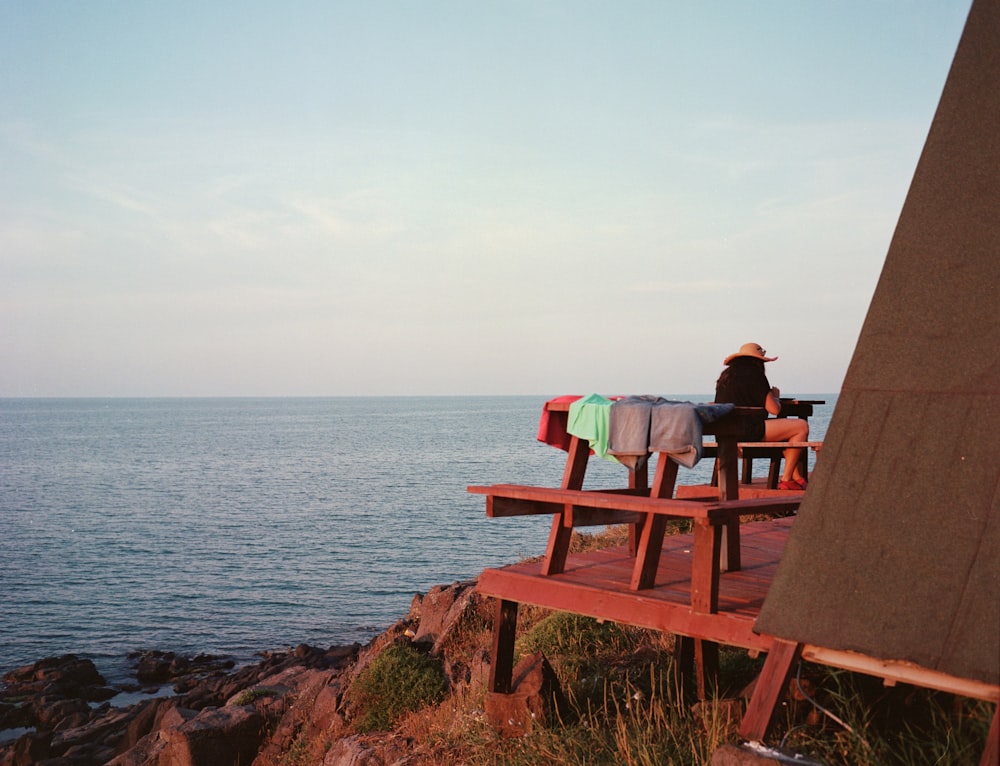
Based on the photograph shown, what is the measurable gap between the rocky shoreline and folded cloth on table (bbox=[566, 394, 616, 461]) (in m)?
3.55

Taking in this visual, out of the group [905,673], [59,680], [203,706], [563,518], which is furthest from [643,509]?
[59,680]

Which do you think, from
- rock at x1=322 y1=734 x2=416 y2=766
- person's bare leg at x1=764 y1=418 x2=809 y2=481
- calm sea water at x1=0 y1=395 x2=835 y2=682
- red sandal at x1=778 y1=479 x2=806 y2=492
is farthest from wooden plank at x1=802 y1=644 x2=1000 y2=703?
calm sea water at x1=0 y1=395 x2=835 y2=682

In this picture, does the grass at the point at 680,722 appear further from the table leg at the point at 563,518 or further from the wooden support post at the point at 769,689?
the table leg at the point at 563,518

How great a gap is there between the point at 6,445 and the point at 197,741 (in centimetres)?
10262

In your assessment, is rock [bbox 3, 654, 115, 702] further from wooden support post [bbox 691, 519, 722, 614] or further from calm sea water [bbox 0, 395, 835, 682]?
wooden support post [bbox 691, 519, 722, 614]

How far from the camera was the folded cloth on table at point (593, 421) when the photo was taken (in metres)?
6.28

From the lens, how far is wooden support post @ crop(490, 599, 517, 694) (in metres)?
7.25

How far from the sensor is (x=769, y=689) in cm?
492

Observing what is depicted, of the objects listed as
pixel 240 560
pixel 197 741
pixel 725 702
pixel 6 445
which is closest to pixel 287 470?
pixel 240 560

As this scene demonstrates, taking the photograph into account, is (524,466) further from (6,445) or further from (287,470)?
(6,445)

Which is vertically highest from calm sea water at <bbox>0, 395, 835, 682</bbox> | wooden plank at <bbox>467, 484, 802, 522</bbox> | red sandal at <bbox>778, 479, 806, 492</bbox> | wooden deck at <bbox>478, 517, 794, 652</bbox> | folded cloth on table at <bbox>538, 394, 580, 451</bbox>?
folded cloth on table at <bbox>538, 394, 580, 451</bbox>

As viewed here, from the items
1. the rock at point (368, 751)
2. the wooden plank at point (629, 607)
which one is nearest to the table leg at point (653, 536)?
the wooden plank at point (629, 607)

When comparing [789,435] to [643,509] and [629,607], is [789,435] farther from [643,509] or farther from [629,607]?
[643,509]

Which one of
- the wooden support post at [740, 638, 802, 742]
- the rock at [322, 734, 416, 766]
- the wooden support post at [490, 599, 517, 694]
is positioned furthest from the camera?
the rock at [322, 734, 416, 766]
